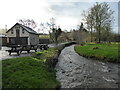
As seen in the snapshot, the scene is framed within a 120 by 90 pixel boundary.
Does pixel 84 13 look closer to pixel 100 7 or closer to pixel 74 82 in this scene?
pixel 100 7

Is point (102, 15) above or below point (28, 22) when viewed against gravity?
below

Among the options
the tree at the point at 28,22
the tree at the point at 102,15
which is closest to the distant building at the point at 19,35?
the tree at the point at 28,22

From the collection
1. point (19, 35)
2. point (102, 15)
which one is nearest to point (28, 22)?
point (19, 35)

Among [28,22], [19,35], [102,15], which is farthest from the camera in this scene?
[28,22]

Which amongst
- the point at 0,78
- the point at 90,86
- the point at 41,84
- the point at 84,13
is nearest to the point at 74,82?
the point at 90,86

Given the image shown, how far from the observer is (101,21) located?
23281 mm

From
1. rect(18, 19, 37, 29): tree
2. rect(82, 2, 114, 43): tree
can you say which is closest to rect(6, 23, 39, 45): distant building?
rect(18, 19, 37, 29): tree

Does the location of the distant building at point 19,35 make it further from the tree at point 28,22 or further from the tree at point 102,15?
the tree at point 102,15

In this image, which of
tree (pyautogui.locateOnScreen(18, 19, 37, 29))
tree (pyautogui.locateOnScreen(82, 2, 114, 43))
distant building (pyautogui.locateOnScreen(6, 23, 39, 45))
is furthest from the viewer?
tree (pyautogui.locateOnScreen(18, 19, 37, 29))

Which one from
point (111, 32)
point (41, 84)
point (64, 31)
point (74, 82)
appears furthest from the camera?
point (64, 31)

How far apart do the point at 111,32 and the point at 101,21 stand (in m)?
4.56

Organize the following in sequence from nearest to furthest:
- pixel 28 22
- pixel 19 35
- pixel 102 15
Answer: pixel 102 15 < pixel 19 35 < pixel 28 22

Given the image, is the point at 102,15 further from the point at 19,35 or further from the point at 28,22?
the point at 28,22

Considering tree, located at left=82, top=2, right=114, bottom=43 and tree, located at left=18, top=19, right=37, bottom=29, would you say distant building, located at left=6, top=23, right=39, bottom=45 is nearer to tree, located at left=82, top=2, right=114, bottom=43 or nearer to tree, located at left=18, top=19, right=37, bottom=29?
tree, located at left=18, top=19, right=37, bottom=29
